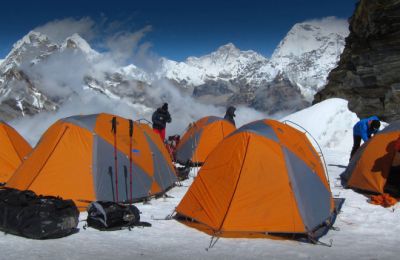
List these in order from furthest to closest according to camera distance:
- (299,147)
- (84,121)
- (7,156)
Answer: (7,156) < (84,121) < (299,147)

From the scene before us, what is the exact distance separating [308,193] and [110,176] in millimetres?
5586

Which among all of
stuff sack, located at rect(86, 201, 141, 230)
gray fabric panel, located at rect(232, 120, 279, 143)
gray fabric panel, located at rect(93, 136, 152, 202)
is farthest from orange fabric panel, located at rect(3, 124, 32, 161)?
gray fabric panel, located at rect(232, 120, 279, 143)

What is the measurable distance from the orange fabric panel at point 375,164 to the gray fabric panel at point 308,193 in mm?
3432

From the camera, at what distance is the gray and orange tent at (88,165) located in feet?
41.4

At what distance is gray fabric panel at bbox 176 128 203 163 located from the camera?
2173cm

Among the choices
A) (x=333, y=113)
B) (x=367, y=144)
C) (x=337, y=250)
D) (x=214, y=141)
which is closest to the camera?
(x=337, y=250)

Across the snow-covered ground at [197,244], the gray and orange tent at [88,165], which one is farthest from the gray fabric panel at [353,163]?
the gray and orange tent at [88,165]

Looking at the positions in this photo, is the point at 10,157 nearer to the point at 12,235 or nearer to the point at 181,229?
the point at 12,235

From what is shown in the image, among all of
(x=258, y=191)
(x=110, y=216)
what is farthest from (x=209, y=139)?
(x=110, y=216)

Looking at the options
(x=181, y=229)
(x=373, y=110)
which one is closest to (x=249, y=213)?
(x=181, y=229)

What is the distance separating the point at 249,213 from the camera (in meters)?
10.5

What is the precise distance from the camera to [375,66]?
37.2 metres

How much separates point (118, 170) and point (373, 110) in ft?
93.8

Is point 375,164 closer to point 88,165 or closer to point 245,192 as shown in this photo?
point 245,192
